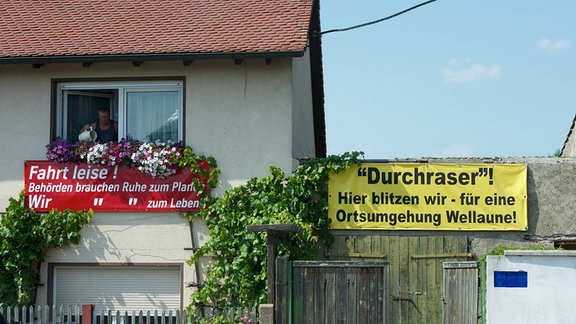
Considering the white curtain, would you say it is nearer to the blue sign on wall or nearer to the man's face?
the man's face

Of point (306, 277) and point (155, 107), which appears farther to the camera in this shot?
point (155, 107)

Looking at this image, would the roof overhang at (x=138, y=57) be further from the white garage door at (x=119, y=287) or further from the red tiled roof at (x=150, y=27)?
the white garage door at (x=119, y=287)

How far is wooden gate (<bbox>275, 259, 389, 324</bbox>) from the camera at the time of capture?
43.1 ft

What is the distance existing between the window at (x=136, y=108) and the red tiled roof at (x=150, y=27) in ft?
2.35

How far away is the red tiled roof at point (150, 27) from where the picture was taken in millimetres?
15609

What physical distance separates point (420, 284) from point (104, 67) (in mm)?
6097

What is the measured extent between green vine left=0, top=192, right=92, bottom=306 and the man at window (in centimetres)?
133

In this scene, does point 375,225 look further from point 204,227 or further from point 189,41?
point 189,41

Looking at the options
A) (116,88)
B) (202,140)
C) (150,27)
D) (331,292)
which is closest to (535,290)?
(331,292)

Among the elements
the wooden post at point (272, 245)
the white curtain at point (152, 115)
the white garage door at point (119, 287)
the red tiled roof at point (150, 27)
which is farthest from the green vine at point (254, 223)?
the red tiled roof at point (150, 27)

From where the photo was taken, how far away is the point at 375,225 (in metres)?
15.4

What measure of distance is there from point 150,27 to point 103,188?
9.17ft

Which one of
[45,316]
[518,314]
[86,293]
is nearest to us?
[518,314]

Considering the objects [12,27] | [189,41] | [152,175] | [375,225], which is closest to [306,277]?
[375,225]
